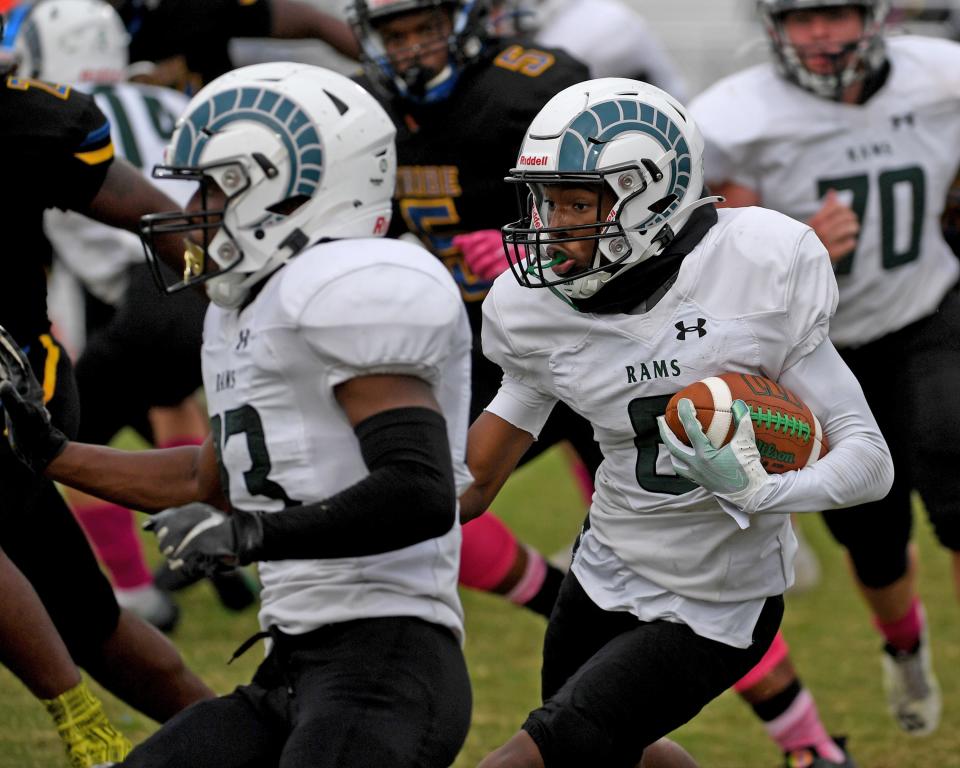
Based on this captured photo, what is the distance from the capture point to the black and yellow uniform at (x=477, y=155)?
4395 millimetres

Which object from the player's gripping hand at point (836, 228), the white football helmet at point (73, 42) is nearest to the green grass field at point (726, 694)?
the player's gripping hand at point (836, 228)

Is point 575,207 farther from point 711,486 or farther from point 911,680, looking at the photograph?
point 911,680

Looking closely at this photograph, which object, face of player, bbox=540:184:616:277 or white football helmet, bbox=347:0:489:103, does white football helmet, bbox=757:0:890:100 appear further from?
face of player, bbox=540:184:616:277

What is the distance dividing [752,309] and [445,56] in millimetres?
1729

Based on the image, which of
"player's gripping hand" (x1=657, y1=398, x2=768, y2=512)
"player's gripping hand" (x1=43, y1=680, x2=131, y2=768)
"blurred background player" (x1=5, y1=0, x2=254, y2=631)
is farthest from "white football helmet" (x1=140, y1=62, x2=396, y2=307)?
"blurred background player" (x1=5, y1=0, x2=254, y2=631)

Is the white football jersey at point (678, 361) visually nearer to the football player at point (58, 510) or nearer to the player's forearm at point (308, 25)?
the football player at point (58, 510)

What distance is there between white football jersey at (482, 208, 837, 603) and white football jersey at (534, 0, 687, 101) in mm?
3663

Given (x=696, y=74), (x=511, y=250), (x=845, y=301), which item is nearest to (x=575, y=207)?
(x=511, y=250)

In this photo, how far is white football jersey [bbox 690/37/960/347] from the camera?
4.61 m

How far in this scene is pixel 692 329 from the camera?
9.82 ft

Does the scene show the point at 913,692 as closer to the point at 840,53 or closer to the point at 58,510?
the point at 840,53

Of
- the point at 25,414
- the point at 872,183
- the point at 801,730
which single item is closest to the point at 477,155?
the point at 872,183

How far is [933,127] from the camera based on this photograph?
4.68 metres

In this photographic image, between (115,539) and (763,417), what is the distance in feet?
10.6
